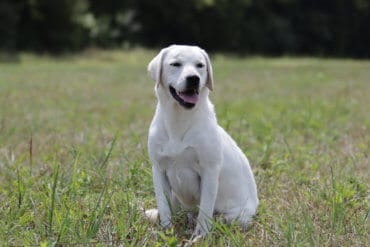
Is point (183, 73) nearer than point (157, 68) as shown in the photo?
Yes

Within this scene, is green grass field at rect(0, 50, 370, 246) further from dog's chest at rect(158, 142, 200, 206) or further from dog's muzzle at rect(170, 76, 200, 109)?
dog's muzzle at rect(170, 76, 200, 109)

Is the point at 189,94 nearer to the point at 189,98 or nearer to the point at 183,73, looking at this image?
the point at 189,98

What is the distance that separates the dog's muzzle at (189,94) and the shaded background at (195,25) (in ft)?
84.5

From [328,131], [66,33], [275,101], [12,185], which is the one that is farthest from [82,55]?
[12,185]

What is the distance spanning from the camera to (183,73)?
377 cm

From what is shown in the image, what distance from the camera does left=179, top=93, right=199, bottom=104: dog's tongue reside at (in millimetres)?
3775

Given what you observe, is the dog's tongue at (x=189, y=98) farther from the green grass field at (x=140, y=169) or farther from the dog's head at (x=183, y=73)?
the green grass field at (x=140, y=169)

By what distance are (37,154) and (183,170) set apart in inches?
105

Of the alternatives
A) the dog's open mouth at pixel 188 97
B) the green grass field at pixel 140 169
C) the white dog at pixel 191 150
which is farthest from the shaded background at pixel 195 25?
the dog's open mouth at pixel 188 97

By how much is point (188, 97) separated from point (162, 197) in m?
0.65

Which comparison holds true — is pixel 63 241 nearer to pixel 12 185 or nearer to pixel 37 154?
pixel 12 185

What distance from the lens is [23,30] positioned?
3092 cm

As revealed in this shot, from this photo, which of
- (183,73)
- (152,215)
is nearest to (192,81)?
(183,73)

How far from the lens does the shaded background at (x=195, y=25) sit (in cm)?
3056
